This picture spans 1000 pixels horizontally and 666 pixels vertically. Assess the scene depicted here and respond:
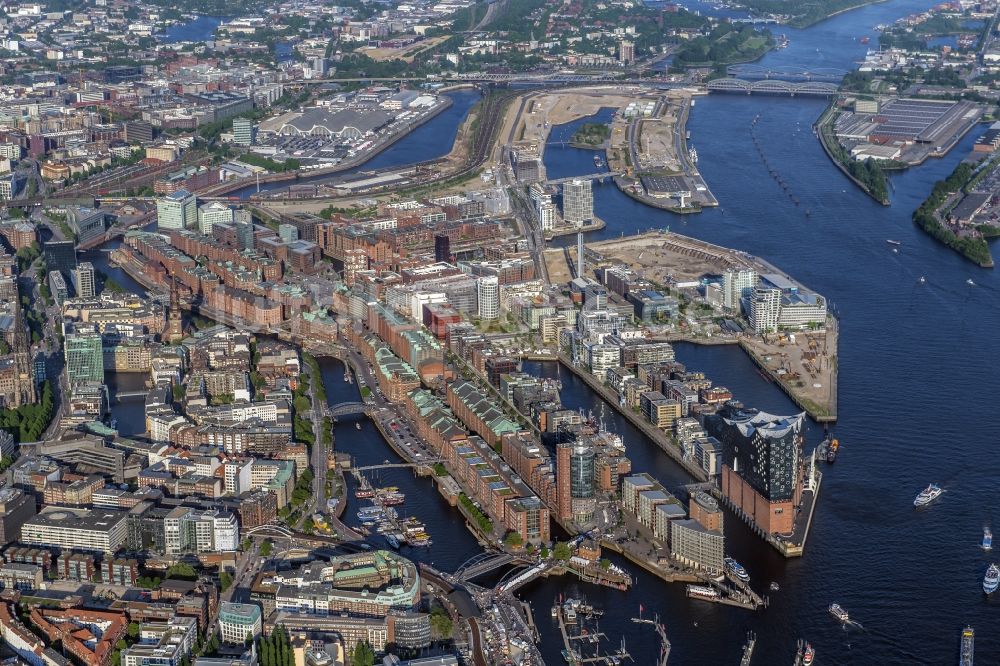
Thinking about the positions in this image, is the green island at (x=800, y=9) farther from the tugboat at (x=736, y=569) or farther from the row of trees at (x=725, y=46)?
the tugboat at (x=736, y=569)

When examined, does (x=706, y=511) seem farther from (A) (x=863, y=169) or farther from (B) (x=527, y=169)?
(A) (x=863, y=169)

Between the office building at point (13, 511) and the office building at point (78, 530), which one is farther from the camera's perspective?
the office building at point (13, 511)

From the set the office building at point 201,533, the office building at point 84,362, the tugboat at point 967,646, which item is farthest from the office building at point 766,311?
A: the office building at point 201,533

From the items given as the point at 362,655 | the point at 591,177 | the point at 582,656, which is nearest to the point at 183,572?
the point at 362,655

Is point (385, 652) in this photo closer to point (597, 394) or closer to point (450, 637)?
point (450, 637)

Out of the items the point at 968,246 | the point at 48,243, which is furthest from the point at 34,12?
the point at 968,246

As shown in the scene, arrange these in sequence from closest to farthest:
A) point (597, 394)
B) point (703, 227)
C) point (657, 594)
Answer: point (657, 594)
point (597, 394)
point (703, 227)

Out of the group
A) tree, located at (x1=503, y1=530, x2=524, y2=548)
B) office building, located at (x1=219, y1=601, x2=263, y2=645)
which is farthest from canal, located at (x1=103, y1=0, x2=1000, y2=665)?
office building, located at (x1=219, y1=601, x2=263, y2=645)
